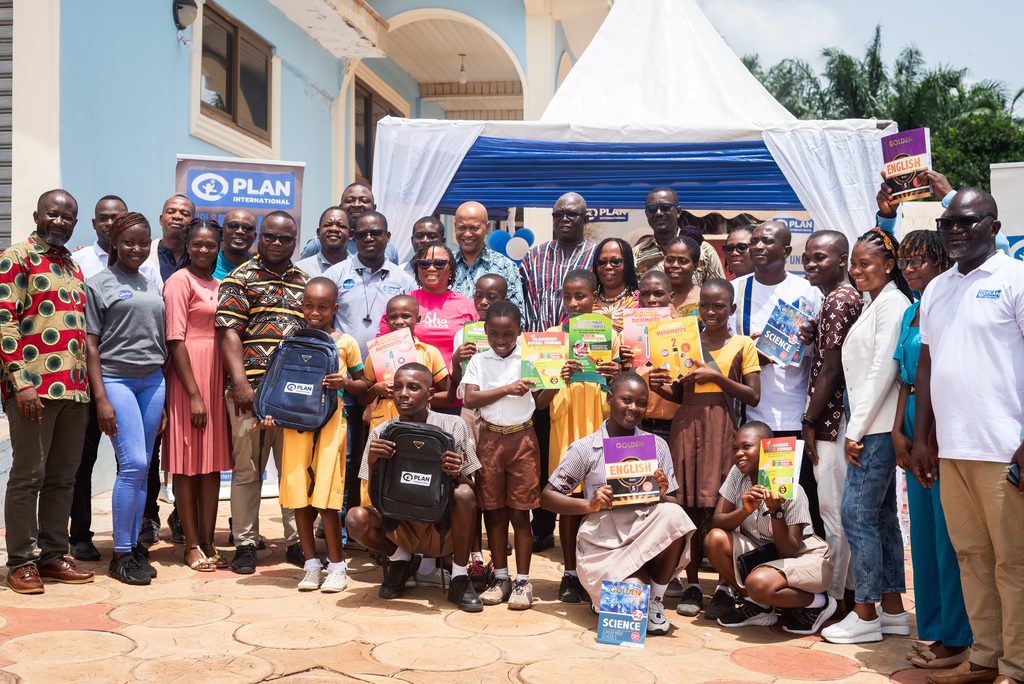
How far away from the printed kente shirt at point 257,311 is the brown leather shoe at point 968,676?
3722mm

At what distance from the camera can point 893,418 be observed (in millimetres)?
4293

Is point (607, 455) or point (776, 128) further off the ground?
point (776, 128)

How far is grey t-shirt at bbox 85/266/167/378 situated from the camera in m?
5.27

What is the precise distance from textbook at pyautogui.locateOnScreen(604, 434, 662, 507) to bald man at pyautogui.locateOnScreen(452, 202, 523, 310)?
1.79m

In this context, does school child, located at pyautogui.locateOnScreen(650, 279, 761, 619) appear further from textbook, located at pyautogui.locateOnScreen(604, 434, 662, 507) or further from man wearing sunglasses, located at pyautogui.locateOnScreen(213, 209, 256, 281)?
man wearing sunglasses, located at pyautogui.locateOnScreen(213, 209, 256, 281)

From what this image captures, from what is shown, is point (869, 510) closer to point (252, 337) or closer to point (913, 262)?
point (913, 262)

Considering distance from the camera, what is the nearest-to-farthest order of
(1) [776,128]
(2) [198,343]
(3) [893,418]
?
(3) [893,418], (2) [198,343], (1) [776,128]

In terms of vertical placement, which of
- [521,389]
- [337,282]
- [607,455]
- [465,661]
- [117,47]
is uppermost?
[117,47]

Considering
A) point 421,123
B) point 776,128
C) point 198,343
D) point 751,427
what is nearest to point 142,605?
point 198,343

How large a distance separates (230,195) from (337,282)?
224 centimetres

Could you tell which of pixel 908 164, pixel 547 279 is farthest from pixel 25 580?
pixel 908 164

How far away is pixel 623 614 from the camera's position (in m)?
4.27

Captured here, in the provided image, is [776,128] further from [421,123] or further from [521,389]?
[521,389]

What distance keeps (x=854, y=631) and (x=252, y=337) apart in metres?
3.59
